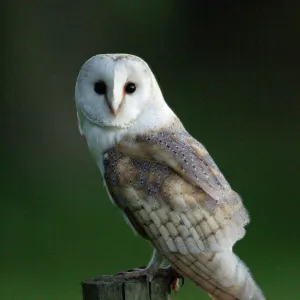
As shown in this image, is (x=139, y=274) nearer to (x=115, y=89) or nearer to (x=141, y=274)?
(x=141, y=274)

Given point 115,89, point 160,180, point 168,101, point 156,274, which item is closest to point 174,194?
point 160,180

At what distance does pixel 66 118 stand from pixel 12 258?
9.27 ft

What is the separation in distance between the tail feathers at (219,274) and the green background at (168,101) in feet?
10.0

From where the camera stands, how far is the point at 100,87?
14.8ft

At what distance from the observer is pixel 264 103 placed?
485 inches

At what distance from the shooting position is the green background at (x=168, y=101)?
8.55 metres

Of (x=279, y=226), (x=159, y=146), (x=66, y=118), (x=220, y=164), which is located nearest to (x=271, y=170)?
(x=220, y=164)

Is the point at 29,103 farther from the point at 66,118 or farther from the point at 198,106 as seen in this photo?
the point at 198,106

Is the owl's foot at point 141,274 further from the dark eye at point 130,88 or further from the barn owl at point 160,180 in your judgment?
the dark eye at point 130,88

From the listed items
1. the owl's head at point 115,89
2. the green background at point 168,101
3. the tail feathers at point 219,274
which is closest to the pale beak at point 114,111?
the owl's head at point 115,89

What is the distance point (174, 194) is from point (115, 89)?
448 mm

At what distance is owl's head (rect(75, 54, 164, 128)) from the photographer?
4430mm

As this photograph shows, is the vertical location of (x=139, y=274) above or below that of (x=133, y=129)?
below

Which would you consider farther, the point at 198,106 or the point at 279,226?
the point at 198,106
